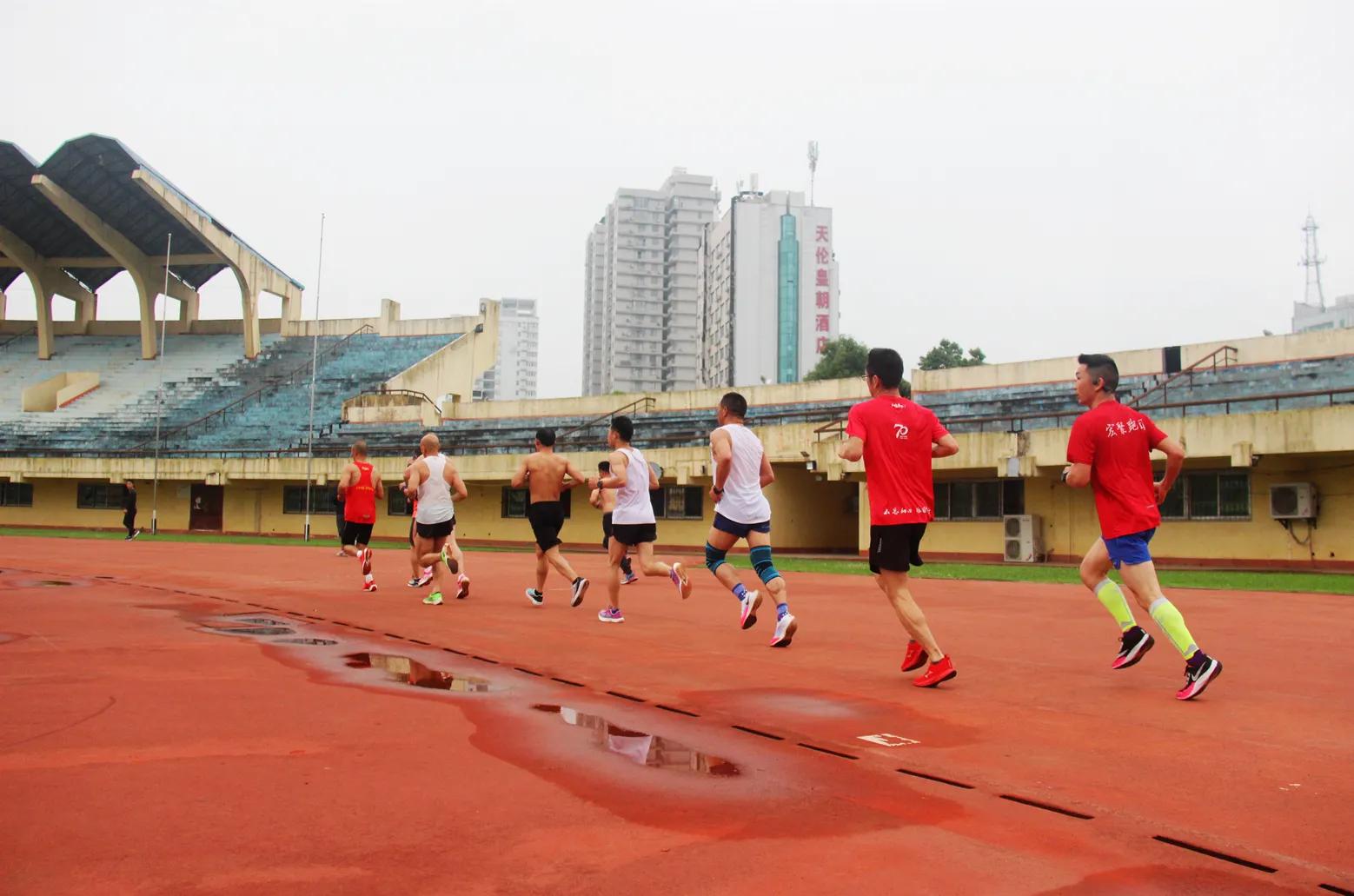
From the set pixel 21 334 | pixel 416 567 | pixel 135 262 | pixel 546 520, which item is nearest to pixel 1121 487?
pixel 546 520

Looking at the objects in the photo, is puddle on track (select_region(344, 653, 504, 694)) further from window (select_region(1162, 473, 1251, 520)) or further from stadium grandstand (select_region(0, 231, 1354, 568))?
window (select_region(1162, 473, 1251, 520))

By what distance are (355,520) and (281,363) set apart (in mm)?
37154

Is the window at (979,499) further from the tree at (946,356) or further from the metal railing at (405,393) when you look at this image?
the tree at (946,356)

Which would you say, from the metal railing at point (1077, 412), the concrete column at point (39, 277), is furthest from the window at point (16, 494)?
the metal railing at point (1077, 412)

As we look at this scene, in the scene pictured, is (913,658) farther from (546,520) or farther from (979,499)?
(979,499)

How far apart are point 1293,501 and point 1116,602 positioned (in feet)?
57.8

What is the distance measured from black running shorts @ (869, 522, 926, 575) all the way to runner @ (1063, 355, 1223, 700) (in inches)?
38.2

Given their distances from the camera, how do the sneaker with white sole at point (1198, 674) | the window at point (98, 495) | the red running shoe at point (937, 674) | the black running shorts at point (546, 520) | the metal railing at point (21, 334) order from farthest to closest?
the metal railing at point (21, 334)
the window at point (98, 495)
the black running shorts at point (546, 520)
the red running shoe at point (937, 674)
the sneaker with white sole at point (1198, 674)

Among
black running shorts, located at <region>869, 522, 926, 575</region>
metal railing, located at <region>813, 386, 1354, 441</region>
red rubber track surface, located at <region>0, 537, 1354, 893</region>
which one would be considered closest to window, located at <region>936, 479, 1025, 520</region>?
metal railing, located at <region>813, 386, 1354, 441</region>

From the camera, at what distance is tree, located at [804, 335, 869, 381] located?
71.9 m

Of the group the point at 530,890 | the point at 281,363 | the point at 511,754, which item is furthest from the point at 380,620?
the point at 281,363

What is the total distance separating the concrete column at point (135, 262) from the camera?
1741 inches

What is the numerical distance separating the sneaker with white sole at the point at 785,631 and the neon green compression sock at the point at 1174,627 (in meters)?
2.43

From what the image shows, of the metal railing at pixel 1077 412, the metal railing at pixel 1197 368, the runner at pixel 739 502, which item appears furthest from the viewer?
the metal railing at pixel 1197 368
